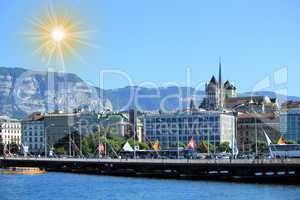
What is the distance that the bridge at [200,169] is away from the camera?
80.1 meters

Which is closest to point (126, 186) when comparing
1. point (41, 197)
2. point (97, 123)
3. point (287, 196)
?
point (41, 197)

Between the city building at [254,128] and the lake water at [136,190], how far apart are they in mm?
104747

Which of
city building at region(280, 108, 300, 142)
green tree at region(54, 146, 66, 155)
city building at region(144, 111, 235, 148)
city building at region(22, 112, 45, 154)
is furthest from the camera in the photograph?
city building at region(22, 112, 45, 154)

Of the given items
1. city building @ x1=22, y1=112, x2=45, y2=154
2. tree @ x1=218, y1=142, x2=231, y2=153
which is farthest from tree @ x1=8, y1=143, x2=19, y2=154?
tree @ x1=218, y1=142, x2=231, y2=153

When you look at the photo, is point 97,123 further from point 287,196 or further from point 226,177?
point 287,196

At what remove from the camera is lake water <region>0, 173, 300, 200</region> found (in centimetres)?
6291

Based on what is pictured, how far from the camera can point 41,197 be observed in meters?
63.3

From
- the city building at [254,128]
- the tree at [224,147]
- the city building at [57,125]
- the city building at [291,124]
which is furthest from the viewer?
the city building at [57,125]

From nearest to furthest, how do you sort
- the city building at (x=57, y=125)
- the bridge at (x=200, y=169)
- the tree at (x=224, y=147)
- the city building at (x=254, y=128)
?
the bridge at (x=200, y=169) < the tree at (x=224, y=147) < the city building at (x=254, y=128) < the city building at (x=57, y=125)

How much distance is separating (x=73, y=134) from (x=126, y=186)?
94151 mm

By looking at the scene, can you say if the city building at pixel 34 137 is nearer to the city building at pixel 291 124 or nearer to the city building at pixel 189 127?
the city building at pixel 189 127

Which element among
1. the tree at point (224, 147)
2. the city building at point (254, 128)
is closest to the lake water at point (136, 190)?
the tree at point (224, 147)

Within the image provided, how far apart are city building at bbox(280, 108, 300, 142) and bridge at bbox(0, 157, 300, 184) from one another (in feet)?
296

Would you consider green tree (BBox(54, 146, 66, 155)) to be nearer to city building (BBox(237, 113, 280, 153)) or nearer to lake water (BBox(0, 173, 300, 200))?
city building (BBox(237, 113, 280, 153))
